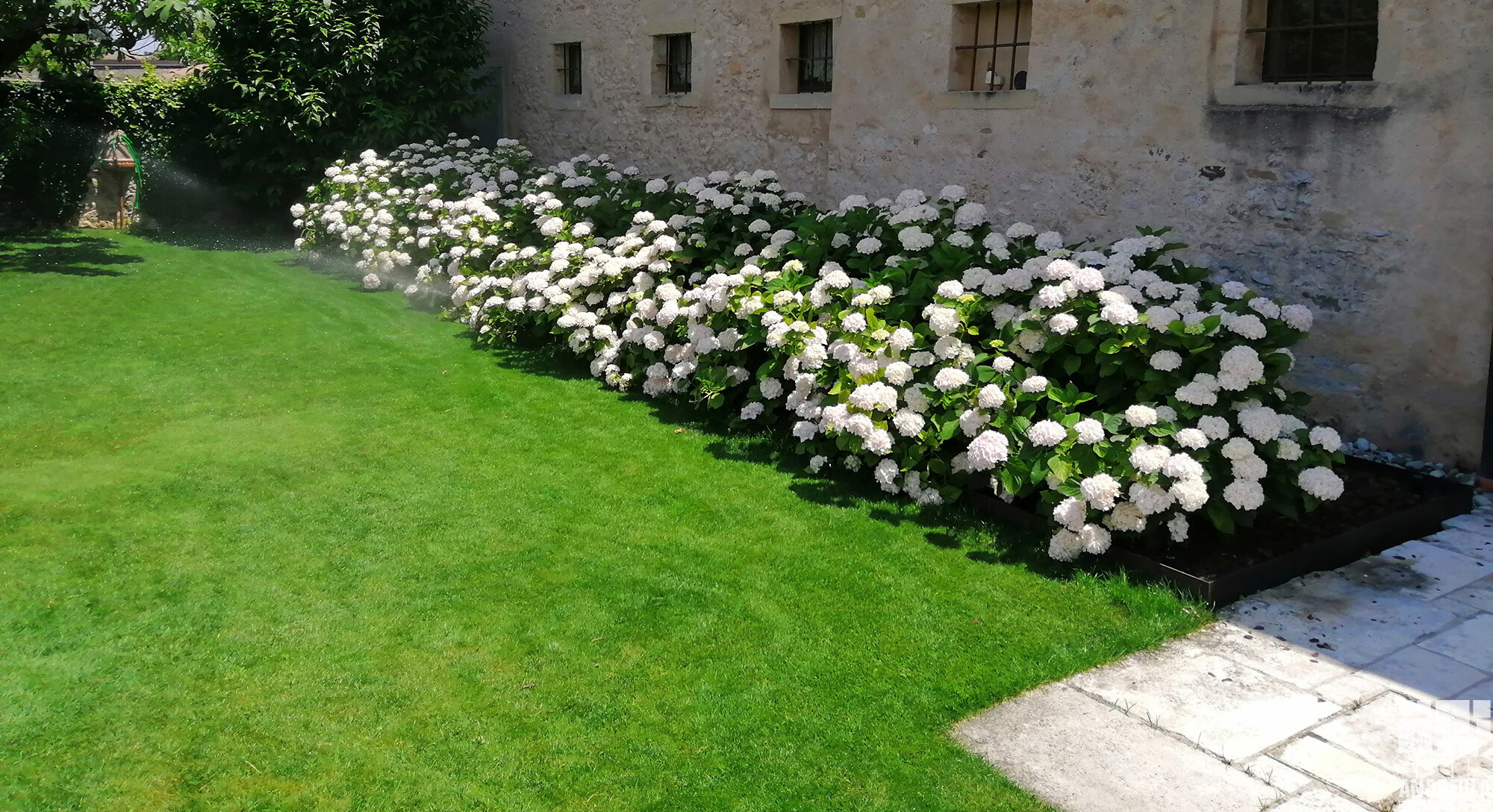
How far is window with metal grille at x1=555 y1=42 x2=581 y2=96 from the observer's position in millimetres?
13562

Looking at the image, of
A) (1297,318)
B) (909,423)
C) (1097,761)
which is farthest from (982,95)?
(1097,761)

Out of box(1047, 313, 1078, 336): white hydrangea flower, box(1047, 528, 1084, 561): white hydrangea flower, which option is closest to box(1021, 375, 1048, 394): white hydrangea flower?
box(1047, 313, 1078, 336): white hydrangea flower

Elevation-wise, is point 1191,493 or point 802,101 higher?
point 802,101

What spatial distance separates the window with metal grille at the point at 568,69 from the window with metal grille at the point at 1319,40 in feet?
28.6

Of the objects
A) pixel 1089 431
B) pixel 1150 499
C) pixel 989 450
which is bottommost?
pixel 1150 499

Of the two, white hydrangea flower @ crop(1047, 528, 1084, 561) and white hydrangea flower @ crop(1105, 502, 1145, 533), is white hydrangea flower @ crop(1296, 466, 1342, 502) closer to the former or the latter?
white hydrangea flower @ crop(1105, 502, 1145, 533)

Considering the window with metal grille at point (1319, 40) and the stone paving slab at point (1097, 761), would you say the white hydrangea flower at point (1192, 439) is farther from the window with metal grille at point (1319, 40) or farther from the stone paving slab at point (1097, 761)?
the window with metal grille at point (1319, 40)

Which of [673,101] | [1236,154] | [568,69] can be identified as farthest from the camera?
[568,69]

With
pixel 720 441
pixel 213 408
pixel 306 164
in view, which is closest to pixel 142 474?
pixel 213 408

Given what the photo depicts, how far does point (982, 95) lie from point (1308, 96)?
2.59 meters

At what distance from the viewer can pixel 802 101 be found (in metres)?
10.2

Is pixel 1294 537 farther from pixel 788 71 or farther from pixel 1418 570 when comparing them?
pixel 788 71

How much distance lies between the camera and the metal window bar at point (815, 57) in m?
10.2

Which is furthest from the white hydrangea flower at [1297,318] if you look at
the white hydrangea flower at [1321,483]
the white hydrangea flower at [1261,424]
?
the white hydrangea flower at [1321,483]
